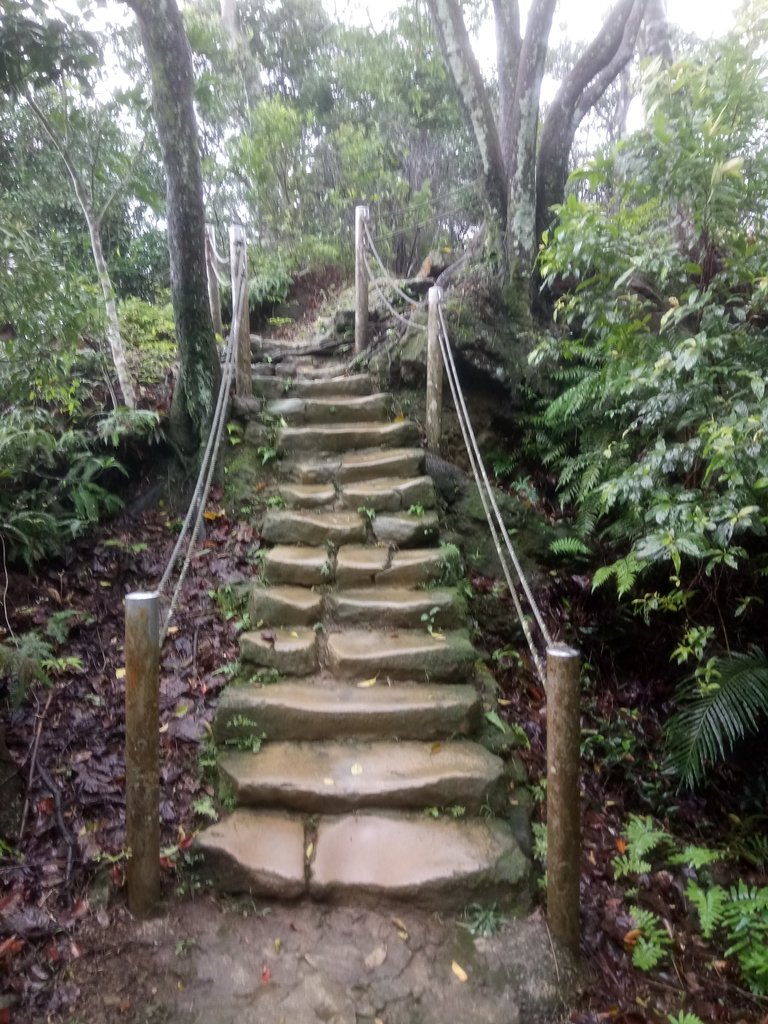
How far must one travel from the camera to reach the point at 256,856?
288 centimetres

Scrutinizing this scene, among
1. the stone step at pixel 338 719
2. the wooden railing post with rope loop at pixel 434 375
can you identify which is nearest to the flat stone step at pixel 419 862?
the stone step at pixel 338 719

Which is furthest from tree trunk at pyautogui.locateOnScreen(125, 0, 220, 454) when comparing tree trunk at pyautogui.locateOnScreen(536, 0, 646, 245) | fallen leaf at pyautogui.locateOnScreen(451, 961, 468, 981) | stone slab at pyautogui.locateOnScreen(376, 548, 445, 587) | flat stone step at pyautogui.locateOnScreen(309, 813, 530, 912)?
fallen leaf at pyautogui.locateOnScreen(451, 961, 468, 981)

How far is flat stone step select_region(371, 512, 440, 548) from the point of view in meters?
4.70

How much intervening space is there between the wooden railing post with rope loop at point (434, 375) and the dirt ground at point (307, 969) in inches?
152

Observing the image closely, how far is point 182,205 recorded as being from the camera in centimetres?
509

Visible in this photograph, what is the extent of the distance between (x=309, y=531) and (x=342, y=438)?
1250 millimetres

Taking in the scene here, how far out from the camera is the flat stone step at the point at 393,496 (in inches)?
195

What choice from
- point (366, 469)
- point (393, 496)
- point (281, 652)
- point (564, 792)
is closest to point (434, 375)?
point (366, 469)

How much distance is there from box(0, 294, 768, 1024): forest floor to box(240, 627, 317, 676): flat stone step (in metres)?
0.21

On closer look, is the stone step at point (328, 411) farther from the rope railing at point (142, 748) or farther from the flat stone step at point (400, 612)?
the rope railing at point (142, 748)

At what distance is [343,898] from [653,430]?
3.66m

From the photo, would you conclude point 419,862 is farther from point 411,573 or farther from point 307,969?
point 411,573

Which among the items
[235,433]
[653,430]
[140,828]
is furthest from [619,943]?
[235,433]

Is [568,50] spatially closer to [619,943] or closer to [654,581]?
[654,581]
